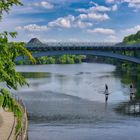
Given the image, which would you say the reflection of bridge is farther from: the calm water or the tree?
the tree

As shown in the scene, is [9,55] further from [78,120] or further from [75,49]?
[75,49]

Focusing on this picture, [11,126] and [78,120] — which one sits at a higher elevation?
[11,126]

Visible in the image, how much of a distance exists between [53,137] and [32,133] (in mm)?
2291

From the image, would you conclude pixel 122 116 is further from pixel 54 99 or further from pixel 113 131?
pixel 54 99

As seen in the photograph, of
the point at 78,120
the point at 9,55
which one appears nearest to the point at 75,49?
the point at 78,120

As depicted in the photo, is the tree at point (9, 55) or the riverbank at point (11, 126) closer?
the tree at point (9, 55)

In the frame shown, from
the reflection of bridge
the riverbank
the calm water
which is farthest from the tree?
the reflection of bridge

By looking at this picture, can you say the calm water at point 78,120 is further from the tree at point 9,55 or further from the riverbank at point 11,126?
the tree at point 9,55

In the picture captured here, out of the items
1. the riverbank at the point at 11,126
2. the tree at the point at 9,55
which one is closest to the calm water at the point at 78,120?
the riverbank at the point at 11,126

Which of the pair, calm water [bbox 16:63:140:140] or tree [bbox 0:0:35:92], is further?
calm water [bbox 16:63:140:140]

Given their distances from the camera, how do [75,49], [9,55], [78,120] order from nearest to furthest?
[9,55], [78,120], [75,49]

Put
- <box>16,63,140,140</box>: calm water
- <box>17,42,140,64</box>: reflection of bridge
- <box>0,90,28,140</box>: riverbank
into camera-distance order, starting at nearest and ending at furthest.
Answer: <box>0,90,28,140</box>: riverbank → <box>16,63,140,140</box>: calm water → <box>17,42,140,64</box>: reflection of bridge

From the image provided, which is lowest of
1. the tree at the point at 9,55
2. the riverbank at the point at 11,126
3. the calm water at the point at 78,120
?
the calm water at the point at 78,120

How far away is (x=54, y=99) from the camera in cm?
5612
